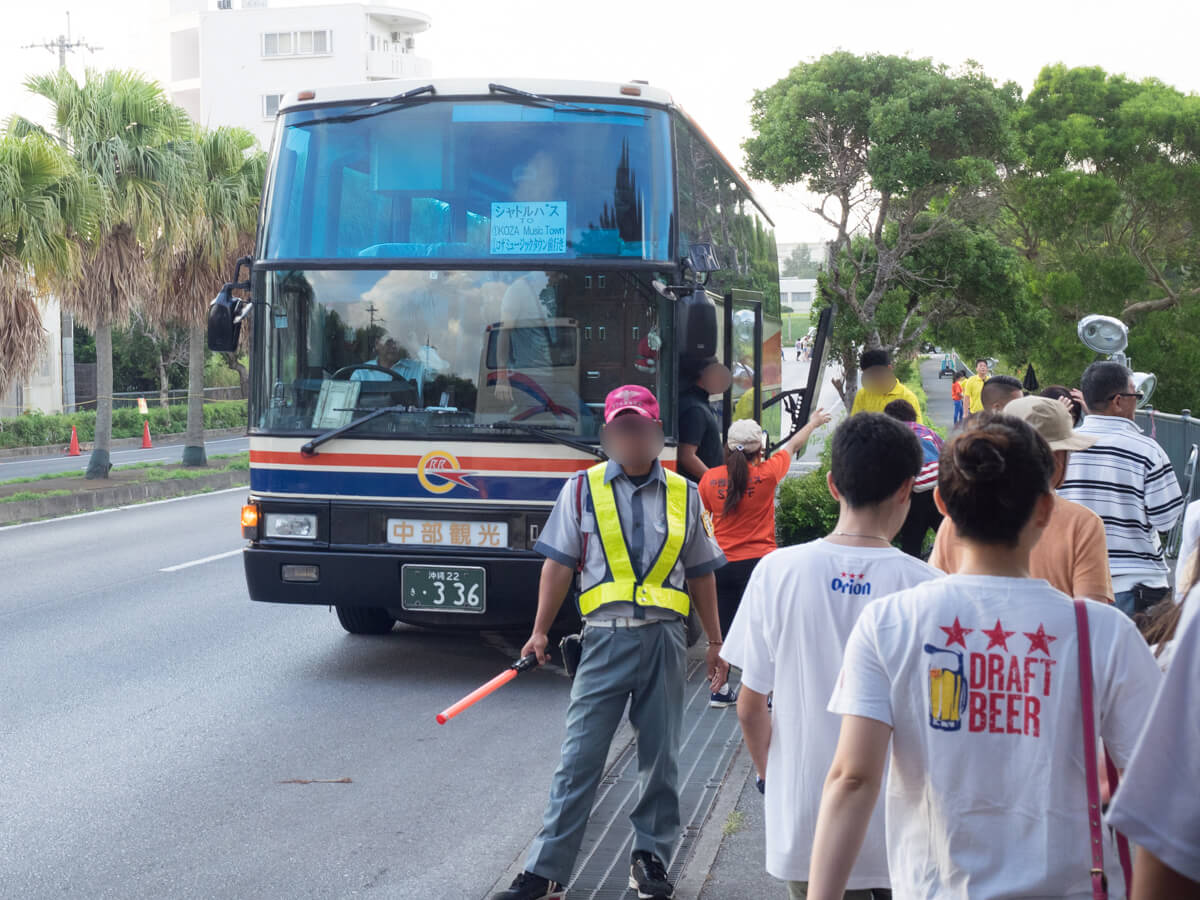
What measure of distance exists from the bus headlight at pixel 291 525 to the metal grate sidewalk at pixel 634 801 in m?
2.51

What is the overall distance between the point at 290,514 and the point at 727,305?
3.84 meters

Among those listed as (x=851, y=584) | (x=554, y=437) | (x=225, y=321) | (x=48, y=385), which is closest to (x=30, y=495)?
(x=225, y=321)

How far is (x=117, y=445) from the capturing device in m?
39.4

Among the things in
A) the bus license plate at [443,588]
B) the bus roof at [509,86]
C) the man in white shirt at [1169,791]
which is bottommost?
the bus license plate at [443,588]

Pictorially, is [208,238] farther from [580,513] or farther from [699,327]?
[580,513]

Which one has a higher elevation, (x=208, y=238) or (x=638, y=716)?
(x=208, y=238)

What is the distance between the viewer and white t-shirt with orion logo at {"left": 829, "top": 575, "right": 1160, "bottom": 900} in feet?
Result: 7.61

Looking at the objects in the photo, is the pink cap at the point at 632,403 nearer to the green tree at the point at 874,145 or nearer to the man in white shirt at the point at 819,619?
the man in white shirt at the point at 819,619

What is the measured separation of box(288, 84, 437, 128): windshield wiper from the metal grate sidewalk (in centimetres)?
395

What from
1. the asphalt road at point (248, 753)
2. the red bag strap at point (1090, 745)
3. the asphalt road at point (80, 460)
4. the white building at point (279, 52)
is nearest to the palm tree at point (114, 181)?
the asphalt road at point (80, 460)

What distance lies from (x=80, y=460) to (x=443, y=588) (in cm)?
2800

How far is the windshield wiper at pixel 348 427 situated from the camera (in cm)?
798

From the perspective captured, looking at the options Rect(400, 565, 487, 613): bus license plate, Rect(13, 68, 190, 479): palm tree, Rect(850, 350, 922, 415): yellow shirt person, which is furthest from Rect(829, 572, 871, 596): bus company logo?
Rect(13, 68, 190, 479): palm tree

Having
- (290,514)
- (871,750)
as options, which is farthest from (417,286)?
(871,750)
